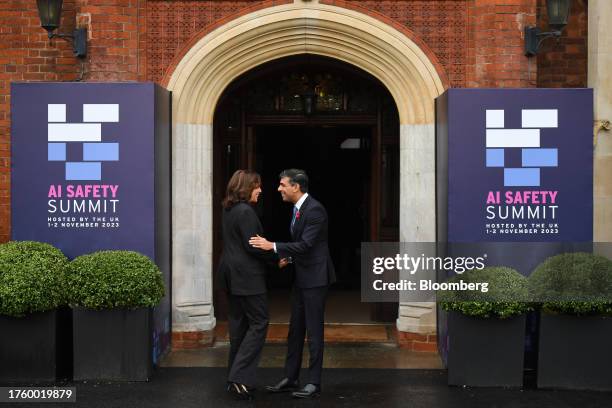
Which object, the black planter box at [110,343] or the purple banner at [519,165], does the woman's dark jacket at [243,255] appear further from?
the purple banner at [519,165]

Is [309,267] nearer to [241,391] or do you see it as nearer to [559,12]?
[241,391]

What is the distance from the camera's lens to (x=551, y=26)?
8.77m

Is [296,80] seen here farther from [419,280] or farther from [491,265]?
[491,265]

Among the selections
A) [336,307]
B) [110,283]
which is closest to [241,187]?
[110,283]

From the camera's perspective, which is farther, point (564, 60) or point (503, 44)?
point (564, 60)

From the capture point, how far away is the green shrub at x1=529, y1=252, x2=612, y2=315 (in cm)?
728

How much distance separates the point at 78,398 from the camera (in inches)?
277

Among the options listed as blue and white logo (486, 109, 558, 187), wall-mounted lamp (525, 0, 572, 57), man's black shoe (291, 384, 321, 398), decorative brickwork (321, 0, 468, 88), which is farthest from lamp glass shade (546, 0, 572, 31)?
man's black shoe (291, 384, 321, 398)

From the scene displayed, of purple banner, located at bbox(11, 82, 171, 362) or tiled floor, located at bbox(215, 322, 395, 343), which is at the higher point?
purple banner, located at bbox(11, 82, 171, 362)

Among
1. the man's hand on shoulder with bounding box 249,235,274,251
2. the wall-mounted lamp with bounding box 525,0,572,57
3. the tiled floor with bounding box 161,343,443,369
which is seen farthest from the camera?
the wall-mounted lamp with bounding box 525,0,572,57

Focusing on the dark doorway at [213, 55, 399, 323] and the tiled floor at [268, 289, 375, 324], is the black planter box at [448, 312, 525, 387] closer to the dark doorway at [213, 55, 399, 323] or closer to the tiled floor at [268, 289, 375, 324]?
the dark doorway at [213, 55, 399, 323]

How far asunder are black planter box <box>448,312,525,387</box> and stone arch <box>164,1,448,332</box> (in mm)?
1594

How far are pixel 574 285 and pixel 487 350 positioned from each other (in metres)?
0.91

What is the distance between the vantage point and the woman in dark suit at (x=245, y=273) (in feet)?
22.7
